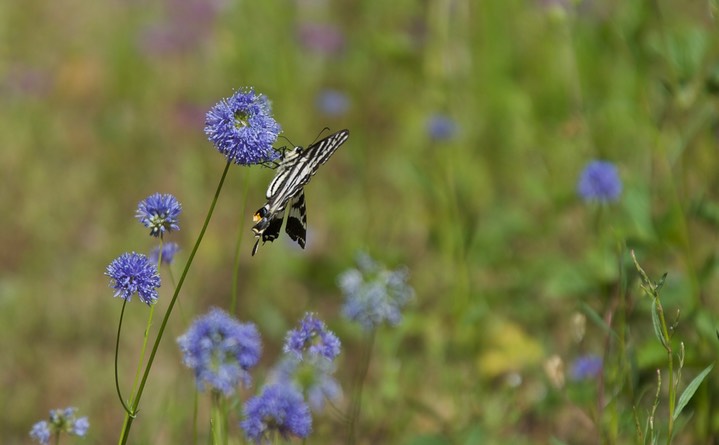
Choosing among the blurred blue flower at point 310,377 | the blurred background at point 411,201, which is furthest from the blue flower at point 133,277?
the blurred background at point 411,201

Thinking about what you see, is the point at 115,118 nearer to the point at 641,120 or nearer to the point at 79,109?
the point at 79,109

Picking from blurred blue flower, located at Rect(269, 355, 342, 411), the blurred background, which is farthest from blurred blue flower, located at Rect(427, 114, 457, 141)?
blurred blue flower, located at Rect(269, 355, 342, 411)

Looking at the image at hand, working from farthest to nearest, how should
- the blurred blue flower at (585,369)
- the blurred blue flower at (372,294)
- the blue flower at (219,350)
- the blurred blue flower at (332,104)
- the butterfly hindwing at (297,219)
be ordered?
1. the blurred blue flower at (332,104)
2. the blurred blue flower at (585,369)
3. the blurred blue flower at (372,294)
4. the butterfly hindwing at (297,219)
5. the blue flower at (219,350)

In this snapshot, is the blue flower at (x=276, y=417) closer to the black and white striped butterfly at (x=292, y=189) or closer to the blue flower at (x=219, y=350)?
the blue flower at (x=219, y=350)

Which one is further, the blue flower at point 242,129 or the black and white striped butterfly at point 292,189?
the black and white striped butterfly at point 292,189

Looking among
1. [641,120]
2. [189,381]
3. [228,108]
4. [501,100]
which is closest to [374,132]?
[501,100]

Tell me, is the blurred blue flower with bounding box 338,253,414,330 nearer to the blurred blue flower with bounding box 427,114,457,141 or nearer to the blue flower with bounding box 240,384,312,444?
the blue flower with bounding box 240,384,312,444

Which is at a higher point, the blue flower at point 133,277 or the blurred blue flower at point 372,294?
the blurred blue flower at point 372,294
